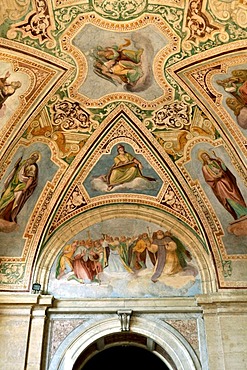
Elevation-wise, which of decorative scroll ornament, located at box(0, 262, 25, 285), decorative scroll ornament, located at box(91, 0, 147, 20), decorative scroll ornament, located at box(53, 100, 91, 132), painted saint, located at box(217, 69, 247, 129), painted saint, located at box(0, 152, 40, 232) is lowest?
decorative scroll ornament, located at box(0, 262, 25, 285)

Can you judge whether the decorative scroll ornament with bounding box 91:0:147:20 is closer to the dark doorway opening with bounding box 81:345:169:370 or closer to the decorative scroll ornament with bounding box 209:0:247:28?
the decorative scroll ornament with bounding box 209:0:247:28

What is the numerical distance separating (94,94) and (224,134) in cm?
305

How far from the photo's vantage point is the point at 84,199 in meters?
12.4

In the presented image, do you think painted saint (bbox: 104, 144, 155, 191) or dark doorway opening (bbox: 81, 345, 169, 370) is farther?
dark doorway opening (bbox: 81, 345, 169, 370)

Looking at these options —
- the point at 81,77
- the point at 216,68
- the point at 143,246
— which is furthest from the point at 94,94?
the point at 143,246

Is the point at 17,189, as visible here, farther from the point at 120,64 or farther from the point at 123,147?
the point at 120,64

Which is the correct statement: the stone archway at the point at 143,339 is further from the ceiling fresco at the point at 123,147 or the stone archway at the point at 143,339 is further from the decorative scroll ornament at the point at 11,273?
the decorative scroll ornament at the point at 11,273

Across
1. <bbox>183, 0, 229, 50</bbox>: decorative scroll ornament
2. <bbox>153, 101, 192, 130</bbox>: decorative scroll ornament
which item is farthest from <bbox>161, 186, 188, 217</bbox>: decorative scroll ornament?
<bbox>183, 0, 229, 50</bbox>: decorative scroll ornament

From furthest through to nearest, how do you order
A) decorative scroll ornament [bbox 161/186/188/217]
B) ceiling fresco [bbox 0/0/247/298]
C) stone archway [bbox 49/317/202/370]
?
decorative scroll ornament [bbox 161/186/188/217] → stone archway [bbox 49/317/202/370] → ceiling fresco [bbox 0/0/247/298]

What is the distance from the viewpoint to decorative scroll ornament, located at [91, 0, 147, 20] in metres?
8.93

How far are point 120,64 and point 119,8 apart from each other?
1255 millimetres

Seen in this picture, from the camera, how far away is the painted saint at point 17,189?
445 inches

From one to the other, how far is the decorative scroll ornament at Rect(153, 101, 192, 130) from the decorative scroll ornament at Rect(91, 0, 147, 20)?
7.83 feet

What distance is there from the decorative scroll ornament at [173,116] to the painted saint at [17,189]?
3.01 m
